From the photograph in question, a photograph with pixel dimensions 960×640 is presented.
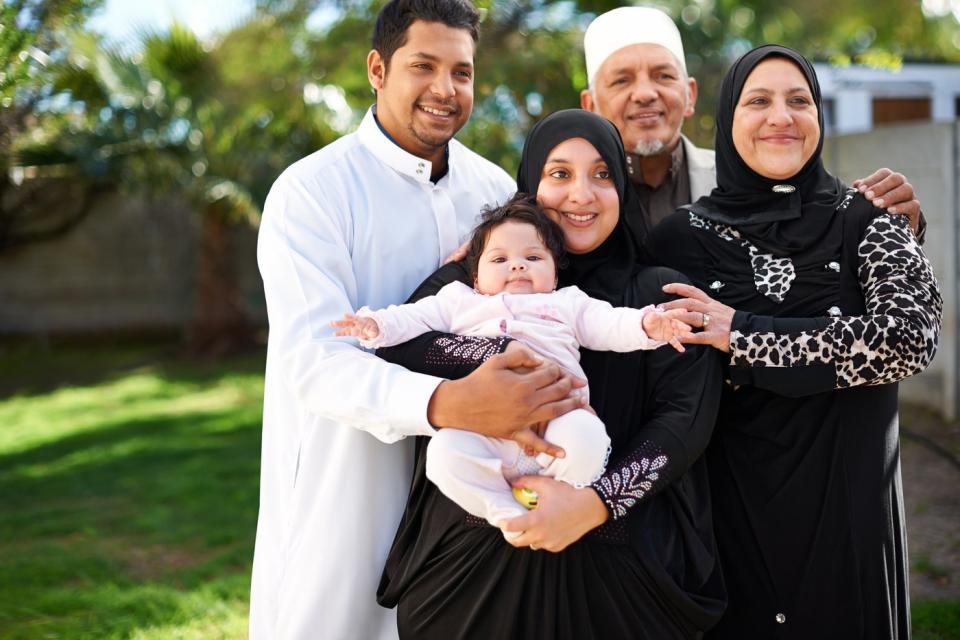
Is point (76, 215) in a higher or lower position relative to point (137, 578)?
higher

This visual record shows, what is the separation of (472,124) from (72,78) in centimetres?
521

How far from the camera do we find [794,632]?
247 centimetres

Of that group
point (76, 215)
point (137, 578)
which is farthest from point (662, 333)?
point (76, 215)

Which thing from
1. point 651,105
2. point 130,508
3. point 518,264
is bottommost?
point 130,508

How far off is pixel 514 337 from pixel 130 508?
480 cm

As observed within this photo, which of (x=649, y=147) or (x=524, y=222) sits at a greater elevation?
(x=649, y=147)

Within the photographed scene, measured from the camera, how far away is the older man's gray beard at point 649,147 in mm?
3314

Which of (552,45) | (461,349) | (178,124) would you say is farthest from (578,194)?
(178,124)

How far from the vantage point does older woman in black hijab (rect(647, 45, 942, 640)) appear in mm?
2420

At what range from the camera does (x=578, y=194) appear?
2.29 m

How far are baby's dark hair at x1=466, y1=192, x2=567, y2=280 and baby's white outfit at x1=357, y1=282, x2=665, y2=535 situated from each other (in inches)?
3.4

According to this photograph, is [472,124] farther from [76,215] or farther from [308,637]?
[76,215]

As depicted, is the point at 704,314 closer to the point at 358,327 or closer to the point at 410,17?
the point at 358,327

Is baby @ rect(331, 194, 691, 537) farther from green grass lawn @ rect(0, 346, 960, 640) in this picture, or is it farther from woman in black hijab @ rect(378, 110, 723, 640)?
green grass lawn @ rect(0, 346, 960, 640)
